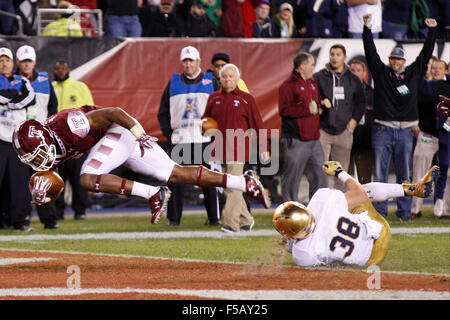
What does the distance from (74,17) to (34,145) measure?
6.01 meters

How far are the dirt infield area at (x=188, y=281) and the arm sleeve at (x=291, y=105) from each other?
11.0 feet

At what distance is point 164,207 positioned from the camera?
23.4ft

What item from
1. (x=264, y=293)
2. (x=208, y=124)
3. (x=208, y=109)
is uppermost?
(x=208, y=109)

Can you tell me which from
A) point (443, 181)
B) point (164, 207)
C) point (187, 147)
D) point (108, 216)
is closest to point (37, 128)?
point (164, 207)

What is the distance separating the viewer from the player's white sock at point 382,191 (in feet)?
23.4

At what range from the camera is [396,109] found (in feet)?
34.8

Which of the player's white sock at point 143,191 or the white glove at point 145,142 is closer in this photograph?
the white glove at point 145,142

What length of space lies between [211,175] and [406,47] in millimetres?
6248

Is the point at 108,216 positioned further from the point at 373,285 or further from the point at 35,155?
the point at 373,285

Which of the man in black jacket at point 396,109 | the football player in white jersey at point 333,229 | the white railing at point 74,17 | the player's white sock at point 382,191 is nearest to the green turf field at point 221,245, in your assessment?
the football player in white jersey at point 333,229

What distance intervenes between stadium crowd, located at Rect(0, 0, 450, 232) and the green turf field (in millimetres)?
513

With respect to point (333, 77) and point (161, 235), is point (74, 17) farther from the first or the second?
point (161, 235)

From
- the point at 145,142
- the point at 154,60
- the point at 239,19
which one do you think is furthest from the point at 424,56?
the point at 145,142

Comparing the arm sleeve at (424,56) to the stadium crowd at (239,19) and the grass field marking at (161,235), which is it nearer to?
the grass field marking at (161,235)
